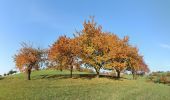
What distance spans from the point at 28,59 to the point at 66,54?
9194 mm

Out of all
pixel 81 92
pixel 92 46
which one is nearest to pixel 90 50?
pixel 92 46

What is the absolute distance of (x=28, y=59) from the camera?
7050 cm

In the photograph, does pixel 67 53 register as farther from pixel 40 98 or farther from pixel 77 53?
pixel 40 98

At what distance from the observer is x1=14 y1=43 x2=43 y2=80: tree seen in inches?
2781

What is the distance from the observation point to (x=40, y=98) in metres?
32.2

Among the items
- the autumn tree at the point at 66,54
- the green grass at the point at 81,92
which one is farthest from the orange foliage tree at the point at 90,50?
the green grass at the point at 81,92

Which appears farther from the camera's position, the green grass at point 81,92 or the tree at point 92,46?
the tree at point 92,46

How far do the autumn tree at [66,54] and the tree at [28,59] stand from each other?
357 centimetres

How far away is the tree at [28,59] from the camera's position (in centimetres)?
7062

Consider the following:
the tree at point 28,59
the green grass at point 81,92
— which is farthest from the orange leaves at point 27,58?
the green grass at point 81,92

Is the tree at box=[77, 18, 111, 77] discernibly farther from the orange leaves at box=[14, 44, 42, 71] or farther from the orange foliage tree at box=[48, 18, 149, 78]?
the orange leaves at box=[14, 44, 42, 71]

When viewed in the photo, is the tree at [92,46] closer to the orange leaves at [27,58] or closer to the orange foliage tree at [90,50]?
the orange foliage tree at [90,50]

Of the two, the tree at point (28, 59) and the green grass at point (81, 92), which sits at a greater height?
the tree at point (28, 59)

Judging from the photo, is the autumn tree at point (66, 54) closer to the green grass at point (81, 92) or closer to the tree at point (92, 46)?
the tree at point (92, 46)
